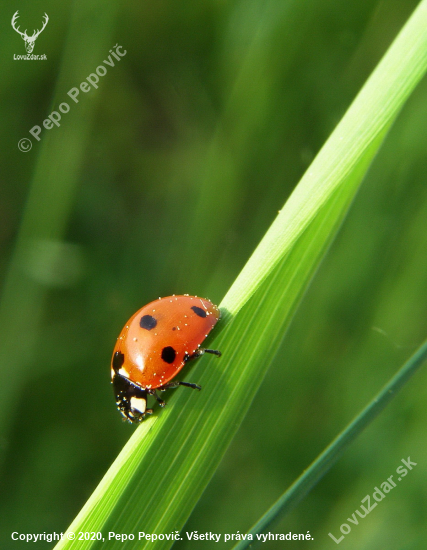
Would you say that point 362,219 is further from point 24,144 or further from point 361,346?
point 24,144

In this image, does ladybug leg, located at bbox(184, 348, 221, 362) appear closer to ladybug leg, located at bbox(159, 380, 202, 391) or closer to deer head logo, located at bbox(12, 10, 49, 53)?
ladybug leg, located at bbox(159, 380, 202, 391)

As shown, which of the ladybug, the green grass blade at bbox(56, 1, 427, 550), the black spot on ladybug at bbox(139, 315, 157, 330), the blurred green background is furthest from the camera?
the blurred green background

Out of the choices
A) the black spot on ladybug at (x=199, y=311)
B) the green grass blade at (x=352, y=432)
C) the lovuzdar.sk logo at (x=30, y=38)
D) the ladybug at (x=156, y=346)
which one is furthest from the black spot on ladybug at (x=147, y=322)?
the lovuzdar.sk logo at (x=30, y=38)

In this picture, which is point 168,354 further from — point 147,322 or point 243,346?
point 243,346

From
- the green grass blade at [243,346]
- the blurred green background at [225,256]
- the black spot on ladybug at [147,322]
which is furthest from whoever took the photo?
the blurred green background at [225,256]

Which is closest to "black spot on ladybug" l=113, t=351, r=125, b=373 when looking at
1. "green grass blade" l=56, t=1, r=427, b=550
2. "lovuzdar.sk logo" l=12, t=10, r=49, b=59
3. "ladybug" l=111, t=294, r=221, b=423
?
"ladybug" l=111, t=294, r=221, b=423

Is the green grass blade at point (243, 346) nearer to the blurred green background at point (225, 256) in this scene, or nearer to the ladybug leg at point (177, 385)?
the ladybug leg at point (177, 385)

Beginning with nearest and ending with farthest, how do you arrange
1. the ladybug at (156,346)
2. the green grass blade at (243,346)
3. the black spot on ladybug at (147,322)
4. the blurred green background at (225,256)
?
the green grass blade at (243,346) < the ladybug at (156,346) < the black spot on ladybug at (147,322) < the blurred green background at (225,256)
